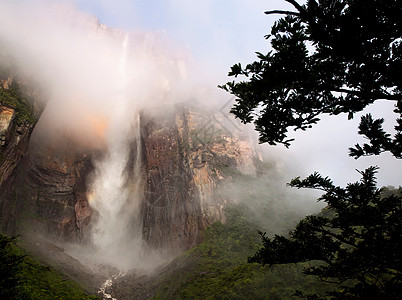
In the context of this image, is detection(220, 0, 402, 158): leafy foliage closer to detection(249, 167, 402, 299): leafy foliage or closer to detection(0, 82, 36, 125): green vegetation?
detection(249, 167, 402, 299): leafy foliage

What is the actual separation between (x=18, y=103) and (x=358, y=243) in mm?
34395

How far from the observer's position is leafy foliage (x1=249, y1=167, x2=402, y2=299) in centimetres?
349

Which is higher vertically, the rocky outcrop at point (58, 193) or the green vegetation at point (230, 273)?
the rocky outcrop at point (58, 193)

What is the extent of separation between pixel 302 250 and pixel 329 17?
429cm

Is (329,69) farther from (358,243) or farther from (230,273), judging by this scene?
(230,273)

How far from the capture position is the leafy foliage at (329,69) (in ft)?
11.2

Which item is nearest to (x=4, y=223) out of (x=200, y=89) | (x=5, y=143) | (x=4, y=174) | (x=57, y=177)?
(x=4, y=174)

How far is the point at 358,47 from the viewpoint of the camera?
3469mm

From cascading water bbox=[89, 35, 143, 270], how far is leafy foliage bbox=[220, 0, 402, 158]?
1487 inches

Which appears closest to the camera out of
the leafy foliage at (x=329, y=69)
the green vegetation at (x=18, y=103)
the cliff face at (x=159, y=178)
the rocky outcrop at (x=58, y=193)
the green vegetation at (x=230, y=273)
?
the leafy foliage at (x=329, y=69)

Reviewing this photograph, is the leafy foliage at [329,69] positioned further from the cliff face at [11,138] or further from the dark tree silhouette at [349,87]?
the cliff face at [11,138]

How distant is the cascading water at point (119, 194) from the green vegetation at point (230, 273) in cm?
1400

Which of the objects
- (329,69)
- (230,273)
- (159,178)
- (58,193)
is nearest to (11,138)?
(58,193)

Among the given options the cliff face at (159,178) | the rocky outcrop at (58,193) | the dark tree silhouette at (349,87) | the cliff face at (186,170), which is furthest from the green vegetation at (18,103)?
the dark tree silhouette at (349,87)
